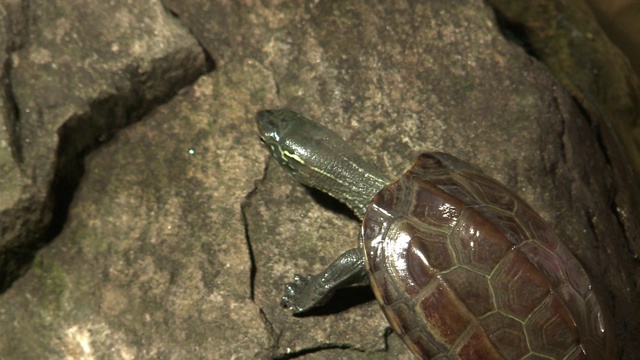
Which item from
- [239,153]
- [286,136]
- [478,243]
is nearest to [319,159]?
[286,136]

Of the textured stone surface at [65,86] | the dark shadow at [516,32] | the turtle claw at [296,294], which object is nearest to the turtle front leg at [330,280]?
the turtle claw at [296,294]

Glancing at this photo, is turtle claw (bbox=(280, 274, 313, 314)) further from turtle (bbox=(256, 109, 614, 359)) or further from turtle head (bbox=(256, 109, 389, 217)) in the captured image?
turtle head (bbox=(256, 109, 389, 217))

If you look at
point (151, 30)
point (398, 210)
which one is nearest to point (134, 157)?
point (151, 30)

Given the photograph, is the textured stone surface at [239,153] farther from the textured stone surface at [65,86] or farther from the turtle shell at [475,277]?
the turtle shell at [475,277]

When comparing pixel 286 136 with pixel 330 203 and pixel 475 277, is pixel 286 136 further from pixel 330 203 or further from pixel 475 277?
pixel 475 277

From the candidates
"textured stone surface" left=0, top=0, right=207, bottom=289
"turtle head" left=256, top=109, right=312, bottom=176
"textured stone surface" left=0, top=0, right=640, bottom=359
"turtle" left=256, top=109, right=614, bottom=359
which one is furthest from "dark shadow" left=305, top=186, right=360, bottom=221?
"textured stone surface" left=0, top=0, right=207, bottom=289

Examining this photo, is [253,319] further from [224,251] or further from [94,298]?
[94,298]

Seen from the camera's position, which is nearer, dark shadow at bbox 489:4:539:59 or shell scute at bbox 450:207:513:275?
shell scute at bbox 450:207:513:275
